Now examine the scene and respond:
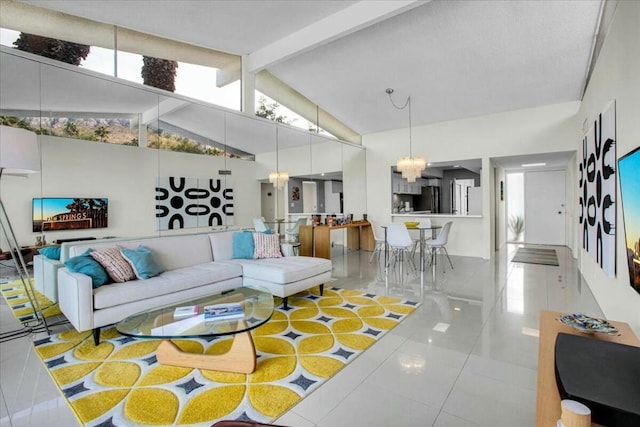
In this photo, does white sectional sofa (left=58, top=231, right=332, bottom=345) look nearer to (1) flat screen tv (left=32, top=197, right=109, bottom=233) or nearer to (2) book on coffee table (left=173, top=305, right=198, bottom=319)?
(1) flat screen tv (left=32, top=197, right=109, bottom=233)

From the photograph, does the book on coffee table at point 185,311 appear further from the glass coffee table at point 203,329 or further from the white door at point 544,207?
the white door at point 544,207

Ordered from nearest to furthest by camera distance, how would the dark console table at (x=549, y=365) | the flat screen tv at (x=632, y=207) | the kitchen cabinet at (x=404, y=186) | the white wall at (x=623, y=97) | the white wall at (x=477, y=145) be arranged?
the dark console table at (x=549, y=365) → the flat screen tv at (x=632, y=207) → the white wall at (x=623, y=97) → the white wall at (x=477, y=145) → the kitchen cabinet at (x=404, y=186)

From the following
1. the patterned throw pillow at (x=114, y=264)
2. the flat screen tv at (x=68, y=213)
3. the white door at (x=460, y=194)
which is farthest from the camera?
the white door at (x=460, y=194)

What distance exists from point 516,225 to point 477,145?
14.0 feet

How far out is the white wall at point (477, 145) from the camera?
5.94 m

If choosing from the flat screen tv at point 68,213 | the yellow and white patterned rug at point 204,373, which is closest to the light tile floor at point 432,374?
the yellow and white patterned rug at point 204,373

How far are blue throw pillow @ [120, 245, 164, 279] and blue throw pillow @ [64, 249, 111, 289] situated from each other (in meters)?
0.26

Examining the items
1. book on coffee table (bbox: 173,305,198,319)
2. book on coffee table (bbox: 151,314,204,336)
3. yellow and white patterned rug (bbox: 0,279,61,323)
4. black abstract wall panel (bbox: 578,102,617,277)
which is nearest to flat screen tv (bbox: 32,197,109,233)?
yellow and white patterned rug (bbox: 0,279,61,323)

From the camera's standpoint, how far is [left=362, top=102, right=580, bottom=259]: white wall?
5938mm

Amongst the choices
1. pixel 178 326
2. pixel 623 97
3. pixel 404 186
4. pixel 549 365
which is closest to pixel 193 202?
pixel 178 326

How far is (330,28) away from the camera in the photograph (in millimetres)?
4227

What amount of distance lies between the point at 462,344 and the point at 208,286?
2.61 metres

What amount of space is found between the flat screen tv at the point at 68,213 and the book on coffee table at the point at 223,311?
2.19 metres

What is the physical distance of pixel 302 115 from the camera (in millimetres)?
6730
